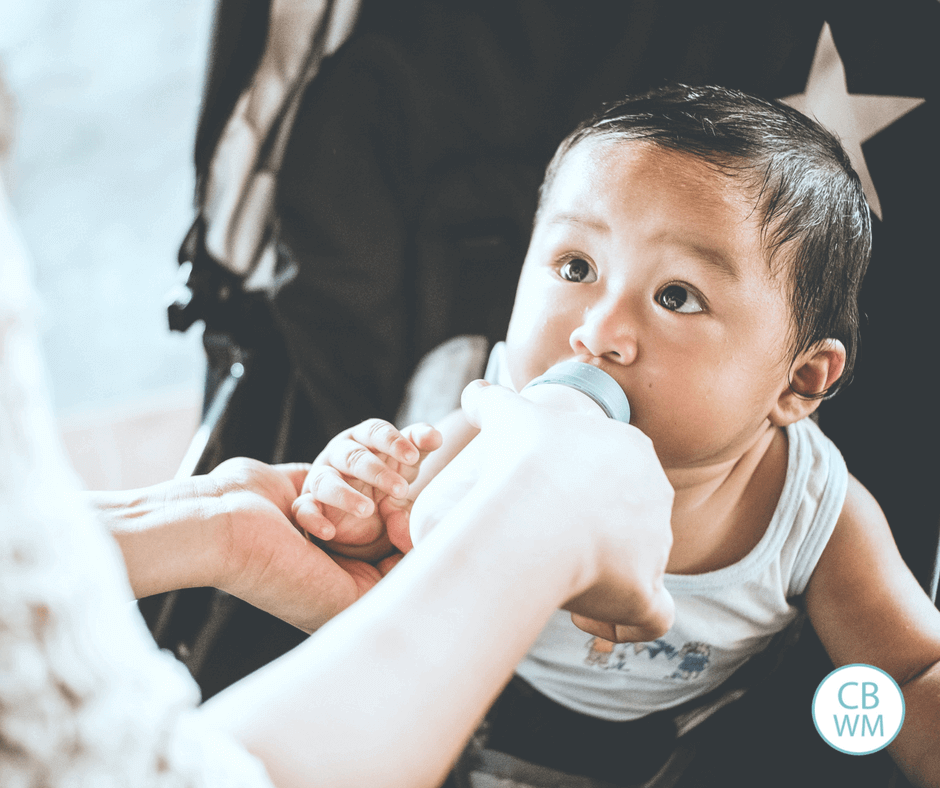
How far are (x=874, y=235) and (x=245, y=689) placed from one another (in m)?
0.63

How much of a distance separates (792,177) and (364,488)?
391 millimetres

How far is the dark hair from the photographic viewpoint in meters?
0.54

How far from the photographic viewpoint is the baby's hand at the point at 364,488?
551mm

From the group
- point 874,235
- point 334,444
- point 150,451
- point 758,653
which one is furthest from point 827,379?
point 150,451

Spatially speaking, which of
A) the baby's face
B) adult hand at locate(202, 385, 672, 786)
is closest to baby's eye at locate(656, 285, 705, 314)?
the baby's face

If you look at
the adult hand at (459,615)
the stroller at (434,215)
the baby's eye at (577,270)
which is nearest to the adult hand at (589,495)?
the adult hand at (459,615)

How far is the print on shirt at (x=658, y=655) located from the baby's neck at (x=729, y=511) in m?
0.07

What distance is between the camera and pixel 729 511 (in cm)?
68

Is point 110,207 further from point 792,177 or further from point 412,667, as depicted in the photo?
point 412,667

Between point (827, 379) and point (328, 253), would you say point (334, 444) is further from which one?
point (827, 379)

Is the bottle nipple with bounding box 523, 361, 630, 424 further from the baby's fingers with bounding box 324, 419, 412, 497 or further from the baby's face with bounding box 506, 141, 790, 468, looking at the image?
the baby's fingers with bounding box 324, 419, 412, 497

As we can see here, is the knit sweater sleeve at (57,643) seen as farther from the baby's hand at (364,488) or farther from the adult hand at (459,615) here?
the baby's hand at (364,488)

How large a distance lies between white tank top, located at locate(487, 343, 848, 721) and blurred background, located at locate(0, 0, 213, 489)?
2.68 feet

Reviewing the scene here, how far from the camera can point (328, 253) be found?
784 mm
